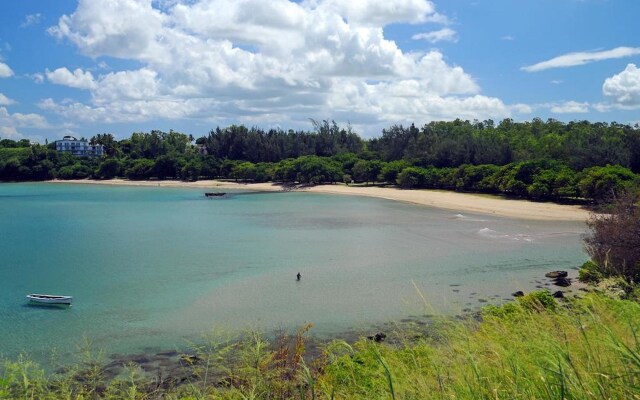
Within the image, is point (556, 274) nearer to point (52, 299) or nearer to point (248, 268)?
point (248, 268)

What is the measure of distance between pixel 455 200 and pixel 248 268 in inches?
1663

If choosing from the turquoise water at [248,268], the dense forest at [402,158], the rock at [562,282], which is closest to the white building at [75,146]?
the dense forest at [402,158]

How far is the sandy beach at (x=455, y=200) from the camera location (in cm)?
5511

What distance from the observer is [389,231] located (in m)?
47.4

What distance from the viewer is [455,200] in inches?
2714

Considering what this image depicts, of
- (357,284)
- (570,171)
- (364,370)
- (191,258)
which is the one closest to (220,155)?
(570,171)

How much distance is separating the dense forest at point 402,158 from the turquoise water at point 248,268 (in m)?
12.7

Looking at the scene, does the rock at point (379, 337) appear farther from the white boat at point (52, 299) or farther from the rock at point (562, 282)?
the white boat at point (52, 299)

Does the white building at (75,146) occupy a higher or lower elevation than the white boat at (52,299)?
higher

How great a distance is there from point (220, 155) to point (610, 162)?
88.2 meters

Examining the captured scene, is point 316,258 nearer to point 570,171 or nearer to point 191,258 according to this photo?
point 191,258

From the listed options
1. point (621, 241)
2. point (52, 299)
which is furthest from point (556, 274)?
point (52, 299)

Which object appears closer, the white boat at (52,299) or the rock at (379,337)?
the rock at (379,337)

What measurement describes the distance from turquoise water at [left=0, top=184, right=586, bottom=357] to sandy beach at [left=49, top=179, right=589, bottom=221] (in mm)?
3620
